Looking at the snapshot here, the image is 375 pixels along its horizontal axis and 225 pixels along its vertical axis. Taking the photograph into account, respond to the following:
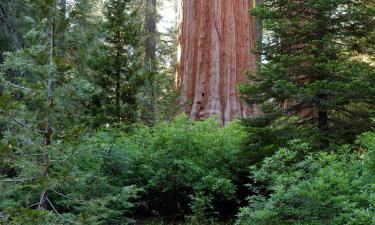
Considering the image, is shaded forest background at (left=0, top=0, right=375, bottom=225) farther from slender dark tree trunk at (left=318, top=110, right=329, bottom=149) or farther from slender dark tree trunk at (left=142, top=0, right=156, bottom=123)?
slender dark tree trunk at (left=142, top=0, right=156, bottom=123)

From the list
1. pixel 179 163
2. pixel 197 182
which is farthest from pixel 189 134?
pixel 197 182

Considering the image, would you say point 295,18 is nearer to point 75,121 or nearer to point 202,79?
point 75,121

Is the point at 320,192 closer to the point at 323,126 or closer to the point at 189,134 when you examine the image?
the point at 323,126

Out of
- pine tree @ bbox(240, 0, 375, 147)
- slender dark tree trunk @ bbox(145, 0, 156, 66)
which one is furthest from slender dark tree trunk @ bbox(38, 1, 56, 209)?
slender dark tree trunk @ bbox(145, 0, 156, 66)

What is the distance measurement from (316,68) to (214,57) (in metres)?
4.51

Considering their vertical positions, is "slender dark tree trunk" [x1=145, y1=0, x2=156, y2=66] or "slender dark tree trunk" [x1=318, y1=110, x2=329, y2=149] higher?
"slender dark tree trunk" [x1=145, y1=0, x2=156, y2=66]

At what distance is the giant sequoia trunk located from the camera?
32.4 ft

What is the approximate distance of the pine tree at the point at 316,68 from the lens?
18.4 feet

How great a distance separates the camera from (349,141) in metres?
5.83

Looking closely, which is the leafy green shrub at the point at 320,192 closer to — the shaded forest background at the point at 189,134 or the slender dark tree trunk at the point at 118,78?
the shaded forest background at the point at 189,134

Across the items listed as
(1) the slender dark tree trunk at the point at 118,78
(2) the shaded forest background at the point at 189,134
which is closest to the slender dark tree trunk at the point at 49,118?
(2) the shaded forest background at the point at 189,134

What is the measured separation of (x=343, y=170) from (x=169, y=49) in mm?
20564

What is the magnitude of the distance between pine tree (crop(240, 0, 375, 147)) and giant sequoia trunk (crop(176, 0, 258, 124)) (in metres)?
3.56

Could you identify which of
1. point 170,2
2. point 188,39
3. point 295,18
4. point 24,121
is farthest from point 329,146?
point 170,2
